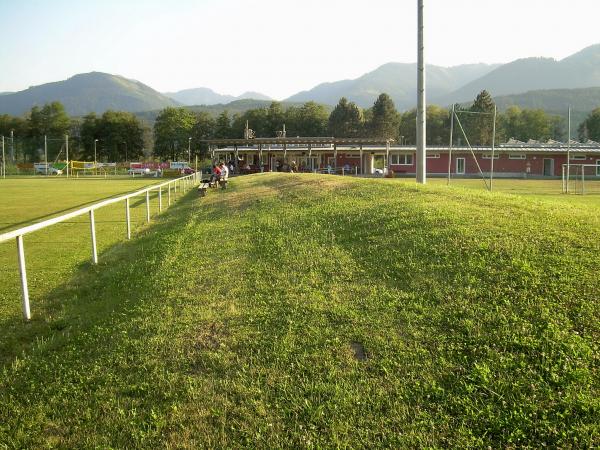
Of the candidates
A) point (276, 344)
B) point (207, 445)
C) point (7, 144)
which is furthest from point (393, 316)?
point (7, 144)

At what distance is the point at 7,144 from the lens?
291 ft

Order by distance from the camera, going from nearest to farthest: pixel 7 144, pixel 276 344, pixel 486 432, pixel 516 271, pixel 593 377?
1. pixel 486 432
2. pixel 593 377
3. pixel 276 344
4. pixel 516 271
5. pixel 7 144

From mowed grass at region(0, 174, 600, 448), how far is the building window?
5083 centimetres

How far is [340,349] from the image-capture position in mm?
3871

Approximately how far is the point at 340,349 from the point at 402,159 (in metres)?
55.2

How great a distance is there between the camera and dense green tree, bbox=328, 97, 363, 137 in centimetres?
9931

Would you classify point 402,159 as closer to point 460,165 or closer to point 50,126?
point 460,165

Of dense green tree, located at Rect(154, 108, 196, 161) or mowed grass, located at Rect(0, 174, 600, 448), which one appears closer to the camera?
mowed grass, located at Rect(0, 174, 600, 448)

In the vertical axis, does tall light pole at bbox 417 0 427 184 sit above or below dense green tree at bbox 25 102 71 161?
below

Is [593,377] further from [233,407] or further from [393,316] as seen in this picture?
[233,407]

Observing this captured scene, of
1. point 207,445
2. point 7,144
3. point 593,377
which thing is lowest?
point 207,445

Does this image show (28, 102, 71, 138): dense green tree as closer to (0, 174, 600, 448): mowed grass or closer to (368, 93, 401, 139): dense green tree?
(368, 93, 401, 139): dense green tree

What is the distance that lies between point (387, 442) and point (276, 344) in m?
1.40

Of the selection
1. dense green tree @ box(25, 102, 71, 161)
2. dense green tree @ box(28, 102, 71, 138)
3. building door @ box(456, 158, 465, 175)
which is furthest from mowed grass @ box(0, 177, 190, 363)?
dense green tree @ box(28, 102, 71, 138)
